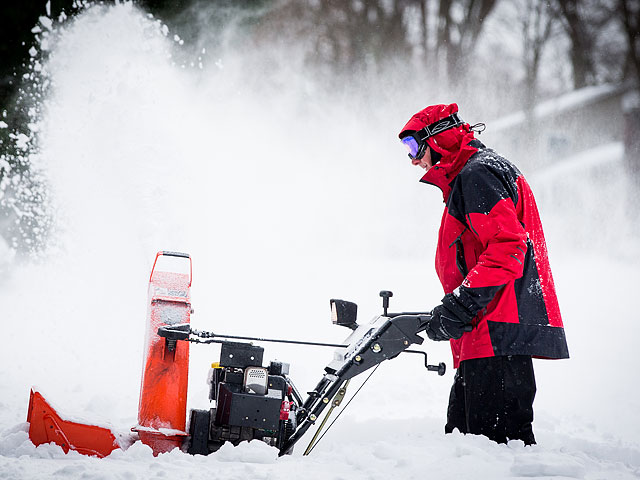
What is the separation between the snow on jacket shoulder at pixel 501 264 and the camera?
2.12m

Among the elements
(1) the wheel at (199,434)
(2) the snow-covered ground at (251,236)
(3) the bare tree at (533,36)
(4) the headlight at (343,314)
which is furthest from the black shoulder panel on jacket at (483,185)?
(3) the bare tree at (533,36)

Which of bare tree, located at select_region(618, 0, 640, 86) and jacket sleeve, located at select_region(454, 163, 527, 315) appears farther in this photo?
bare tree, located at select_region(618, 0, 640, 86)

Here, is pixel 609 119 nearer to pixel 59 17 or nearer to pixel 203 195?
pixel 203 195

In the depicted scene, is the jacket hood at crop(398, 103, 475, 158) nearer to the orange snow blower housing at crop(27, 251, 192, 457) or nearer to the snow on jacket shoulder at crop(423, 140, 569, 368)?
the snow on jacket shoulder at crop(423, 140, 569, 368)

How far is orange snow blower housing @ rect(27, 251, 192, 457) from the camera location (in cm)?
225

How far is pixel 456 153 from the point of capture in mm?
2434

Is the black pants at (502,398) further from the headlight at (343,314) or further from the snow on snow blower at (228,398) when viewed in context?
the headlight at (343,314)

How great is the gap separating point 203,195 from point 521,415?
21.5ft

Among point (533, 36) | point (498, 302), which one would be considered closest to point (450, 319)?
point (498, 302)

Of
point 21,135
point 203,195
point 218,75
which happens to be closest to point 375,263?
point 203,195

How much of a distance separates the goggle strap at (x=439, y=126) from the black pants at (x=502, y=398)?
96cm

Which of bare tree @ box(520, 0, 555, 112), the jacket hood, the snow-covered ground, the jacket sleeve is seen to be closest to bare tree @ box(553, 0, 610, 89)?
bare tree @ box(520, 0, 555, 112)

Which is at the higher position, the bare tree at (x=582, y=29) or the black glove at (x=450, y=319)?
the bare tree at (x=582, y=29)

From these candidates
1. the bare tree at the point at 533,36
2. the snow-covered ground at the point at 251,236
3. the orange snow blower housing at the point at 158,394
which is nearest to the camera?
the orange snow blower housing at the point at 158,394
